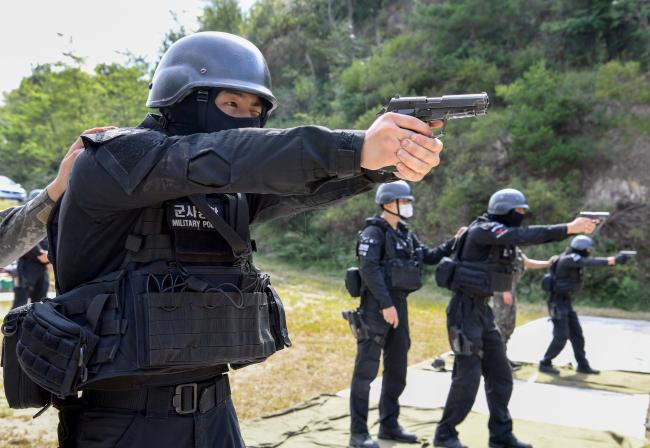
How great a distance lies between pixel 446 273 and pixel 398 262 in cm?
42

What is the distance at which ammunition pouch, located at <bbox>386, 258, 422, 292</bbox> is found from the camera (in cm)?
518

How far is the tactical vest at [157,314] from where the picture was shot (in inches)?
67.4

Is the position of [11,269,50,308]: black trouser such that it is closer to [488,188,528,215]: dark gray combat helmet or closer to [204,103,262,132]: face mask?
[488,188,528,215]: dark gray combat helmet

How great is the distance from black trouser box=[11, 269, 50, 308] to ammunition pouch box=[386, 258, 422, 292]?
4.51m

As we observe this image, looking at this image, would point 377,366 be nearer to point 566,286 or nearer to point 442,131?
point 442,131

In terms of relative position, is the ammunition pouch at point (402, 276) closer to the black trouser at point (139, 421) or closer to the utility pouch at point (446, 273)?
the utility pouch at point (446, 273)

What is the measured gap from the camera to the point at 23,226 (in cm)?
237

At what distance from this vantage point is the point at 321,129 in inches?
59.1

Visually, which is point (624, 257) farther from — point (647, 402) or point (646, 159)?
point (646, 159)

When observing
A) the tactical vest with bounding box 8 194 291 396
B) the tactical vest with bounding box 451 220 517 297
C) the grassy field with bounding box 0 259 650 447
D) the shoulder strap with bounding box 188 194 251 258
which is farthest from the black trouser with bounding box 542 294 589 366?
the shoulder strap with bounding box 188 194 251 258

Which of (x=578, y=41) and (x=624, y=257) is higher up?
(x=578, y=41)

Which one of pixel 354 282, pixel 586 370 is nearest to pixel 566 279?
pixel 586 370

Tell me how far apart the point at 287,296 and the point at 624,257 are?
25.3ft

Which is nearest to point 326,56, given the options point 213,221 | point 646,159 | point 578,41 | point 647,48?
point 578,41
